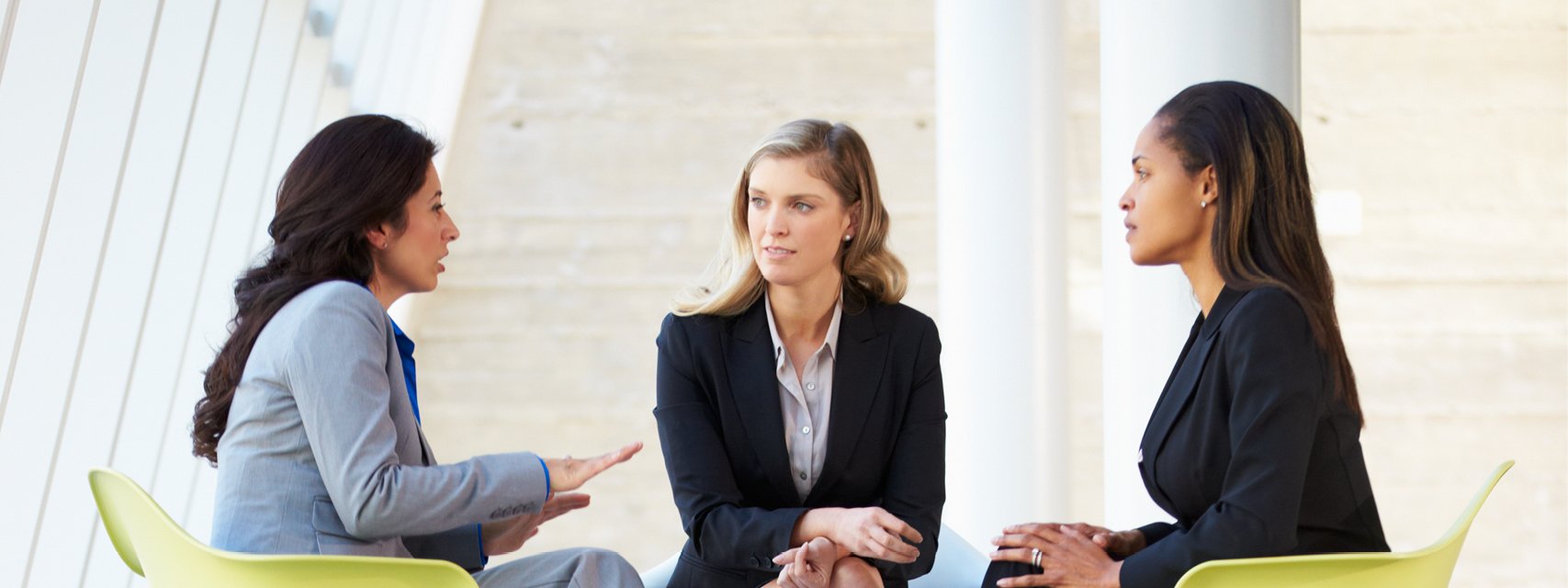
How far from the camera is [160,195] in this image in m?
3.60

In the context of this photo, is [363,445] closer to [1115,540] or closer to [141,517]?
[141,517]

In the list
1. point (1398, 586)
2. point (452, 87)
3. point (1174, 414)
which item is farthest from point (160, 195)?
point (452, 87)

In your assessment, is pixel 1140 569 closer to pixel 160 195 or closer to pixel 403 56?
pixel 160 195

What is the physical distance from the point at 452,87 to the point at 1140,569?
5.87m

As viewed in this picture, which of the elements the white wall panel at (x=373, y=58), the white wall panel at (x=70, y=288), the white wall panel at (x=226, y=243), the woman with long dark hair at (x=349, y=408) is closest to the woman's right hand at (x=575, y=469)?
the woman with long dark hair at (x=349, y=408)

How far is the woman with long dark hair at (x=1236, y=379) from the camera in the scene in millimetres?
1708

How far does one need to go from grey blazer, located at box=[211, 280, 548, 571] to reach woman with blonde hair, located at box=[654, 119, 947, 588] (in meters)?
0.39

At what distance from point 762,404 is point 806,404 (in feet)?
0.25

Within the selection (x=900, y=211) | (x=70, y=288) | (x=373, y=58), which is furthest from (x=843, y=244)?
(x=900, y=211)

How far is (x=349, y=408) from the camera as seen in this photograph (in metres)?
1.76

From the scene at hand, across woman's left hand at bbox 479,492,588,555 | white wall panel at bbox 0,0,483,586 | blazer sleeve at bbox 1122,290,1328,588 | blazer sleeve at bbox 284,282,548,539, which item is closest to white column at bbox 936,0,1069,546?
white wall panel at bbox 0,0,483,586

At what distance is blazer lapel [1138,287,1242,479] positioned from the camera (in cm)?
185

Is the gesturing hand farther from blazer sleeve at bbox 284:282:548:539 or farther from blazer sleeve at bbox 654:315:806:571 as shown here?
blazer sleeve at bbox 284:282:548:539

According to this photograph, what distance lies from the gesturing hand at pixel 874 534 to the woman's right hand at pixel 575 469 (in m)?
0.32
